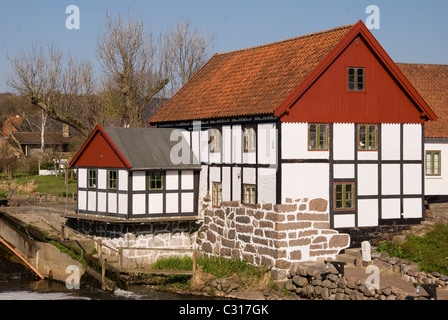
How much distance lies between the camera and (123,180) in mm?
30719

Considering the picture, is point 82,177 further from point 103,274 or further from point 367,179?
point 367,179

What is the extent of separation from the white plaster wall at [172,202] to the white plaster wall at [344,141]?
23.8ft

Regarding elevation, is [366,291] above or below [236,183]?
below

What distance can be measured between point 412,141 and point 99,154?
13.1 m

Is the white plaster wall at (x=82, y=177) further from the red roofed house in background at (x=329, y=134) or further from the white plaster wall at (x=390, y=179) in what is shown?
the white plaster wall at (x=390, y=179)

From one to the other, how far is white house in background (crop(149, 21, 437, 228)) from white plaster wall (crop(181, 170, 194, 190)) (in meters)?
0.68

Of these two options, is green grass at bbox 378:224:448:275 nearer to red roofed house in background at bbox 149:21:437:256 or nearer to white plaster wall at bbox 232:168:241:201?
red roofed house in background at bbox 149:21:437:256

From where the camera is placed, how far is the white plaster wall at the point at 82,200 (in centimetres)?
3272

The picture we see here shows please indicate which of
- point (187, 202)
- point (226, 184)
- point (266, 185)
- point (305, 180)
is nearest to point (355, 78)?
point (305, 180)

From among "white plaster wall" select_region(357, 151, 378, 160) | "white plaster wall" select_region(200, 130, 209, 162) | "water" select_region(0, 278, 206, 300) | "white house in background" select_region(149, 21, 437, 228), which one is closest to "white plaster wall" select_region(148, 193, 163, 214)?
"white house in background" select_region(149, 21, 437, 228)

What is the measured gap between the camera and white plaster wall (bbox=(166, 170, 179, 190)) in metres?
31.5

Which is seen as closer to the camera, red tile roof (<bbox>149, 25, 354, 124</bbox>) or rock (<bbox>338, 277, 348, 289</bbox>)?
rock (<bbox>338, 277, 348, 289</bbox>)

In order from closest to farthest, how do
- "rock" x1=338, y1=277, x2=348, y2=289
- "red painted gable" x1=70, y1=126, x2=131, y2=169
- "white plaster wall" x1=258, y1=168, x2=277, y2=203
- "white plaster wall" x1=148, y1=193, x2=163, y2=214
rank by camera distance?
"rock" x1=338, y1=277, x2=348, y2=289 → "white plaster wall" x1=258, y1=168, x2=277, y2=203 → "red painted gable" x1=70, y1=126, x2=131, y2=169 → "white plaster wall" x1=148, y1=193, x2=163, y2=214
